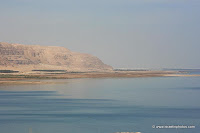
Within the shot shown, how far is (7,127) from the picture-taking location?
1314 inches

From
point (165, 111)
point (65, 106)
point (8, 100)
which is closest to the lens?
point (165, 111)

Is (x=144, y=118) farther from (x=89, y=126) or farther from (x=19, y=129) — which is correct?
(x=19, y=129)

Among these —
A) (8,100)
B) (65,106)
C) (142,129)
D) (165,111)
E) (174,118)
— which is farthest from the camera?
(8,100)

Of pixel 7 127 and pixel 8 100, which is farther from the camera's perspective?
pixel 8 100

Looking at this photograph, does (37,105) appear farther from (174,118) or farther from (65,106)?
(174,118)

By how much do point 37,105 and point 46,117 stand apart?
32.6 feet

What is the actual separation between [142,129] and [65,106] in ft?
55.1

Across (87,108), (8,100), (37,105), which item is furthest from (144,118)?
(8,100)

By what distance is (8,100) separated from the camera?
53531 millimetres

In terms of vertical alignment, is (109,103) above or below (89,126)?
above

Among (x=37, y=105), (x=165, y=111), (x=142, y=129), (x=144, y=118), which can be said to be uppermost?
(x=37, y=105)

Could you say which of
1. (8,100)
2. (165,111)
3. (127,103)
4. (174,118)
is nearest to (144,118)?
(174,118)

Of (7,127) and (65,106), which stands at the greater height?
(65,106)

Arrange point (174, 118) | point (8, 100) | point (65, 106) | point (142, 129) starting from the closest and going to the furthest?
point (142, 129)
point (174, 118)
point (65, 106)
point (8, 100)
